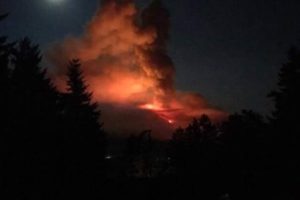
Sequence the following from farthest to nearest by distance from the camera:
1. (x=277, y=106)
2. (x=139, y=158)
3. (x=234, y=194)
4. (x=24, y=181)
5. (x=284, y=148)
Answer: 1. (x=139, y=158)
2. (x=277, y=106)
3. (x=284, y=148)
4. (x=234, y=194)
5. (x=24, y=181)

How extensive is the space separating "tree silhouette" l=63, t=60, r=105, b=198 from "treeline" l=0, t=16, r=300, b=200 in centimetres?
6

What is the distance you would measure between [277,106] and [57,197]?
19.8m

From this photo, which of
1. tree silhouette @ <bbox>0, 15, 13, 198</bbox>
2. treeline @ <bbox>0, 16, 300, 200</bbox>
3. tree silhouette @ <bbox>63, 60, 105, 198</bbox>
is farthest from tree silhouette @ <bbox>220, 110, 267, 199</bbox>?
tree silhouette @ <bbox>0, 15, 13, 198</bbox>

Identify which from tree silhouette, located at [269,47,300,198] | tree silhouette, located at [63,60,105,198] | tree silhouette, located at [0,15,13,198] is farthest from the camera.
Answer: tree silhouette, located at [269,47,300,198]

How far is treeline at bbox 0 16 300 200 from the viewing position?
23266 millimetres

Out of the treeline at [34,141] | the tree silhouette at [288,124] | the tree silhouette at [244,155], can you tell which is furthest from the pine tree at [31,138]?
the tree silhouette at [288,124]

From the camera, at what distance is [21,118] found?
2398 cm

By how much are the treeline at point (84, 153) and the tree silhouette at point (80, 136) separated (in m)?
0.06

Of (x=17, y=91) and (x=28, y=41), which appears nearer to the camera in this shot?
(x=17, y=91)

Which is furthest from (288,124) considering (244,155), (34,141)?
(34,141)

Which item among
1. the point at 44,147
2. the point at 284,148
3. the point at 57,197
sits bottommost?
the point at 57,197

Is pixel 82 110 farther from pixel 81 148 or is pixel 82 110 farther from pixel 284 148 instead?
pixel 284 148

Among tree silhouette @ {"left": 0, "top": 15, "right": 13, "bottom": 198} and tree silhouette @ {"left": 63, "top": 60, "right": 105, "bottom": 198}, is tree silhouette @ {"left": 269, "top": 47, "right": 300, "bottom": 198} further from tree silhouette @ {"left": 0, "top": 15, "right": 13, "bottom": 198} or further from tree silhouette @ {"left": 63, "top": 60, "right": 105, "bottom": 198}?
tree silhouette @ {"left": 0, "top": 15, "right": 13, "bottom": 198}

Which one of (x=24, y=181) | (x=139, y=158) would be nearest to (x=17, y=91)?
(x=24, y=181)
